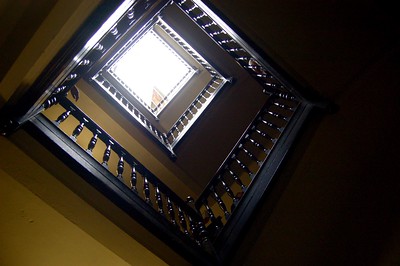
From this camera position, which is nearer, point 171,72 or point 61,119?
point 61,119

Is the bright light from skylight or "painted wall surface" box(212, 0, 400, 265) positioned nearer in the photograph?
"painted wall surface" box(212, 0, 400, 265)

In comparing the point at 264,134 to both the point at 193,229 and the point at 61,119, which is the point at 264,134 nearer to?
the point at 193,229

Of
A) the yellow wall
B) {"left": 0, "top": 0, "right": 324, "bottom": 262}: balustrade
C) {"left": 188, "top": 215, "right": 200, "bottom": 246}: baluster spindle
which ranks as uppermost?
{"left": 0, "top": 0, "right": 324, "bottom": 262}: balustrade

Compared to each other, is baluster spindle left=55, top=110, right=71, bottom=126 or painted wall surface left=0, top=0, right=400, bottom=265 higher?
painted wall surface left=0, top=0, right=400, bottom=265

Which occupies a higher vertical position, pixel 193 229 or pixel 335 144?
pixel 335 144

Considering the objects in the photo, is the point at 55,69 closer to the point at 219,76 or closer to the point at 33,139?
the point at 33,139

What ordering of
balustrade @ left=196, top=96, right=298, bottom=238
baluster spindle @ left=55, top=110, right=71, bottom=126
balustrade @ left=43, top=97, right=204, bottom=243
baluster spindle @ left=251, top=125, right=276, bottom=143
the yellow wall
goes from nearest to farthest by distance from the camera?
the yellow wall < baluster spindle @ left=55, top=110, right=71, bottom=126 < balustrade @ left=43, top=97, right=204, bottom=243 < balustrade @ left=196, top=96, right=298, bottom=238 < baluster spindle @ left=251, top=125, right=276, bottom=143

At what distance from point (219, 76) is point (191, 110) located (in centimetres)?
98

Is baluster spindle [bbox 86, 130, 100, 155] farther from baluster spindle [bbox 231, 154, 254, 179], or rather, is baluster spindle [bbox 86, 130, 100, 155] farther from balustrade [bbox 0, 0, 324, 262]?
baluster spindle [bbox 231, 154, 254, 179]

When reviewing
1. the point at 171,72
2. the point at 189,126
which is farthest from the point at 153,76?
the point at 189,126

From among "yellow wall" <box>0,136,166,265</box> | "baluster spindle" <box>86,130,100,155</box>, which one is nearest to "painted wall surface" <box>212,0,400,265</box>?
"yellow wall" <box>0,136,166,265</box>

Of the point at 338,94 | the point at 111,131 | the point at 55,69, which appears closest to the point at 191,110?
the point at 111,131

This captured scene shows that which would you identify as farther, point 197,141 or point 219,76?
point 219,76

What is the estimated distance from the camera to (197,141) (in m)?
6.19
